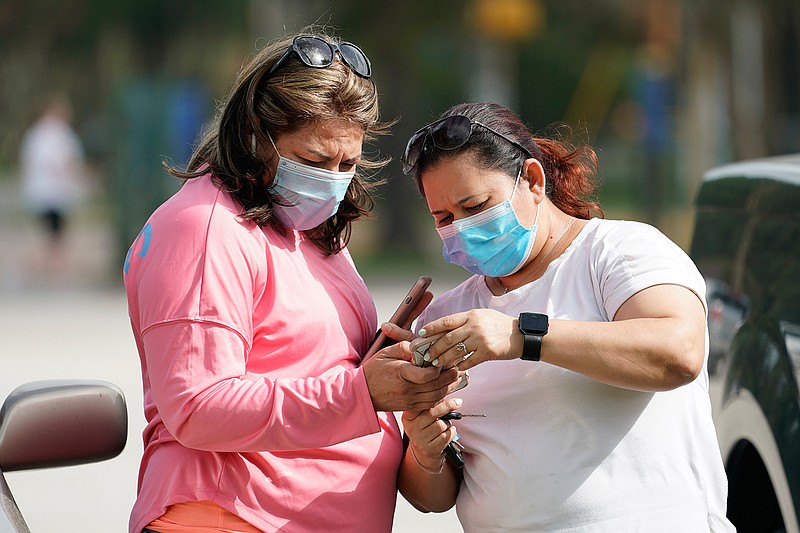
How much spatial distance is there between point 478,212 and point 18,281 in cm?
1429

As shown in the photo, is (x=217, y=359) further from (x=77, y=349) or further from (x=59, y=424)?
(x=77, y=349)

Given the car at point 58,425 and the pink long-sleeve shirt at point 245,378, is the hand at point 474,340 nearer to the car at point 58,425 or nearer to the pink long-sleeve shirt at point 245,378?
the pink long-sleeve shirt at point 245,378

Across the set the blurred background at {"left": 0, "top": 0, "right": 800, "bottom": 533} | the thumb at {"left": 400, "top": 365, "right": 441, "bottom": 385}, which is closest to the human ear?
the thumb at {"left": 400, "top": 365, "right": 441, "bottom": 385}

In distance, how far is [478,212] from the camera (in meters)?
2.76

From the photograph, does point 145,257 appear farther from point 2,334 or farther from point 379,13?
point 379,13

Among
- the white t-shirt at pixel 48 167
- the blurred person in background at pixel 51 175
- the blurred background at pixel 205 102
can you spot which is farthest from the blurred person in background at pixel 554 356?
the white t-shirt at pixel 48 167

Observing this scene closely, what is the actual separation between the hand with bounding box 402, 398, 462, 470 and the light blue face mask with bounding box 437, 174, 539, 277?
34 centimetres

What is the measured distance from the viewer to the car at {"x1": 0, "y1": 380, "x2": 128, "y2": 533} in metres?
2.68

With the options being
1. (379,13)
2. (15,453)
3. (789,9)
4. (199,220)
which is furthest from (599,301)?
(789,9)

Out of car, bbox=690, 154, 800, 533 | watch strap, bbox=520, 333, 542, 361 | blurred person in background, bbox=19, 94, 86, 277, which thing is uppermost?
watch strap, bbox=520, 333, 542, 361

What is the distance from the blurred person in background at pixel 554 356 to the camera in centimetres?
244

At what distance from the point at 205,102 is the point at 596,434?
18.0m

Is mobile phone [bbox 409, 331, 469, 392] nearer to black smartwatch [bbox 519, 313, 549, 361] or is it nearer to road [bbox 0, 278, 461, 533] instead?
black smartwatch [bbox 519, 313, 549, 361]

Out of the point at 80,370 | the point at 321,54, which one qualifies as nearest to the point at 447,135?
the point at 321,54
